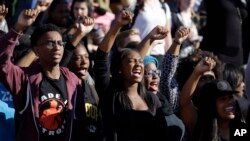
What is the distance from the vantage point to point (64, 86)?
6.88 meters

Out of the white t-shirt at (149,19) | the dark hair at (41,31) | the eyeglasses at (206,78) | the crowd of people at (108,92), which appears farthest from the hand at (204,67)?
the white t-shirt at (149,19)

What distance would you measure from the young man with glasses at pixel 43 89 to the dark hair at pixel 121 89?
354mm

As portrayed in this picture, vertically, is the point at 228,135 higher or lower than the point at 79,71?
lower

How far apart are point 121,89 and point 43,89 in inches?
30.1

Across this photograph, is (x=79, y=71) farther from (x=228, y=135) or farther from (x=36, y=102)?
(x=228, y=135)

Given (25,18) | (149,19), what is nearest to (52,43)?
(25,18)

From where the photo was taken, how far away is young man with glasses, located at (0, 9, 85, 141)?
6617 millimetres

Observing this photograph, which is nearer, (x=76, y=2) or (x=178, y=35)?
(x=178, y=35)

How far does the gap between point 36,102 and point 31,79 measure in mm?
183

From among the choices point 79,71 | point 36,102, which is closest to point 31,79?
point 36,102

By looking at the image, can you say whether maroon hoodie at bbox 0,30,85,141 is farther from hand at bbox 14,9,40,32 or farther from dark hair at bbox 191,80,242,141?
dark hair at bbox 191,80,242,141

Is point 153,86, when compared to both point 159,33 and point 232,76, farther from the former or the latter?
point 232,76

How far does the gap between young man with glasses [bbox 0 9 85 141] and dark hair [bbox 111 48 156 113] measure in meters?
0.35

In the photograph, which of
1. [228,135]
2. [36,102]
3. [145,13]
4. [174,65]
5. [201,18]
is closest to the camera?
[36,102]
